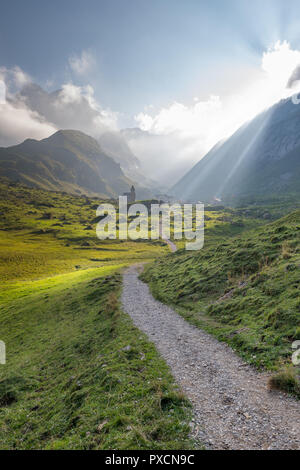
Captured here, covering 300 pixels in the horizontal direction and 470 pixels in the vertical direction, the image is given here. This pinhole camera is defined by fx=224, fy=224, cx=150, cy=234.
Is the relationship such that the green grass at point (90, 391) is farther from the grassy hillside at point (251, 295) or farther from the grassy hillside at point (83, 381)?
the grassy hillside at point (251, 295)

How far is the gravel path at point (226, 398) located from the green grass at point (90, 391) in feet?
2.93

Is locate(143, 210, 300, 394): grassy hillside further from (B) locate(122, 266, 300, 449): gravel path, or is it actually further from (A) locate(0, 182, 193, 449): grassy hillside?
(A) locate(0, 182, 193, 449): grassy hillside

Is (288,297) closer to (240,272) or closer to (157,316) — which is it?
(240,272)

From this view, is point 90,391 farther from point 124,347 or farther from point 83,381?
point 124,347

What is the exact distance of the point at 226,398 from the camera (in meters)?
11.0

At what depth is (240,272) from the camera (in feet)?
92.8

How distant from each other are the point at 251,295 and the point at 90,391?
16.2 metres

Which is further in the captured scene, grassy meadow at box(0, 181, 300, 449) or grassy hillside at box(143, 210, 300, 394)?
grassy hillside at box(143, 210, 300, 394)

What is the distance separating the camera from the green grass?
9414 millimetres

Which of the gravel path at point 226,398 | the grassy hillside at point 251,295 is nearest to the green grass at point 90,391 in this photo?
the gravel path at point 226,398

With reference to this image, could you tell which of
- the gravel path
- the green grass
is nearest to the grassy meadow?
the green grass

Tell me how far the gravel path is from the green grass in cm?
89
